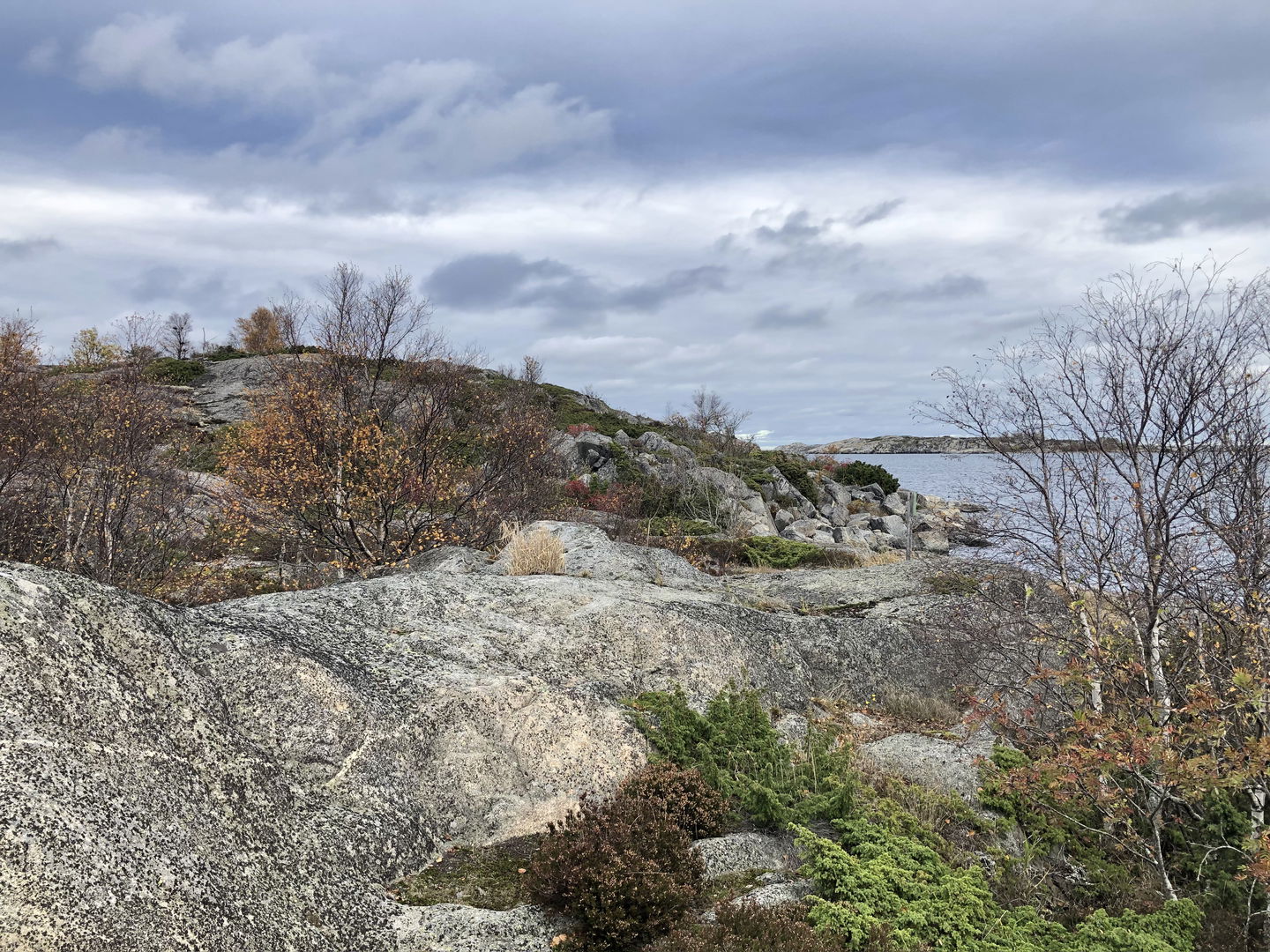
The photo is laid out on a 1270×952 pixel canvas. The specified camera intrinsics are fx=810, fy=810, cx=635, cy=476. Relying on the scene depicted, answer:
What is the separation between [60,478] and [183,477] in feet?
9.83

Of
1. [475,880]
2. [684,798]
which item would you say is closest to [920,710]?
[684,798]

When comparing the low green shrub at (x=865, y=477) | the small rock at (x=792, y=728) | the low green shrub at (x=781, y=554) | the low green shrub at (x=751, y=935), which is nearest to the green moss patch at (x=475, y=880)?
the low green shrub at (x=751, y=935)

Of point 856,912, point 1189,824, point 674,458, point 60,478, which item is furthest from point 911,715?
point 674,458

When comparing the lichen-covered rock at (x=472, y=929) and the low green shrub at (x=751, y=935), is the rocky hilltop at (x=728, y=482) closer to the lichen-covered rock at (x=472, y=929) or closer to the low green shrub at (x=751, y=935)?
the low green shrub at (x=751, y=935)

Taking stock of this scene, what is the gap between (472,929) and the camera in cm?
467

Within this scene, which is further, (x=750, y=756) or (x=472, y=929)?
(x=750, y=756)

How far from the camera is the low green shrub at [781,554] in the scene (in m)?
20.8

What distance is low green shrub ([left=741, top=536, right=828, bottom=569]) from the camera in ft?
68.3

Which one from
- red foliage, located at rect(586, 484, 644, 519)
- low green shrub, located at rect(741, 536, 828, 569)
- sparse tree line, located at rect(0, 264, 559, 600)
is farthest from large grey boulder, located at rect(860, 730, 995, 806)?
red foliage, located at rect(586, 484, 644, 519)

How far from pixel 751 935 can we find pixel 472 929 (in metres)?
1.60

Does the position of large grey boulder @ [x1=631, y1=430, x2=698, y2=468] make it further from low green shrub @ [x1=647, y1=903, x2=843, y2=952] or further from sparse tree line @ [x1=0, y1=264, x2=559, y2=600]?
low green shrub @ [x1=647, y1=903, x2=843, y2=952]

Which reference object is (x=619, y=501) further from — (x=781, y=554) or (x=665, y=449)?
(x=665, y=449)

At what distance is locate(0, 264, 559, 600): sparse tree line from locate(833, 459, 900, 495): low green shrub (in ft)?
113

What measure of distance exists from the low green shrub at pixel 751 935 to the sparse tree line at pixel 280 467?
34.1 feet
